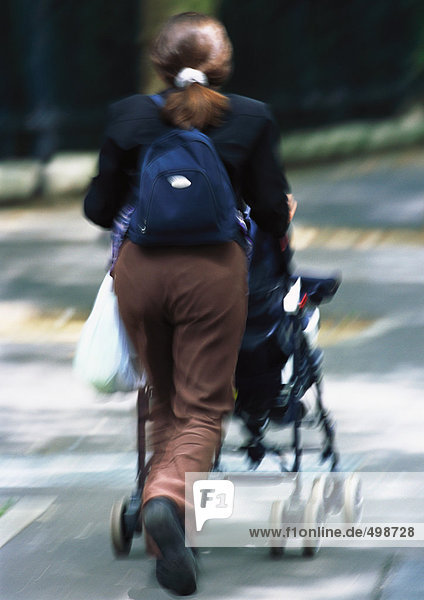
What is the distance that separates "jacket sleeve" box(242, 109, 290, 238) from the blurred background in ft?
28.1

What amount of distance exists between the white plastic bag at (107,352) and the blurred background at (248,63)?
866 cm

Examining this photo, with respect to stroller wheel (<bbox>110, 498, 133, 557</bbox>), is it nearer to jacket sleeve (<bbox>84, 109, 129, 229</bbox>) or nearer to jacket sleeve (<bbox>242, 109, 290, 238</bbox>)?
jacket sleeve (<bbox>84, 109, 129, 229</bbox>)

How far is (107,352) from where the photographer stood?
4.68 m

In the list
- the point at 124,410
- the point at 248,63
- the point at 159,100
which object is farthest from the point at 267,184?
the point at 248,63

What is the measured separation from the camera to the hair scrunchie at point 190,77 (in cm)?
446

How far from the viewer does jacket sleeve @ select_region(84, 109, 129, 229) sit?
4.52 metres

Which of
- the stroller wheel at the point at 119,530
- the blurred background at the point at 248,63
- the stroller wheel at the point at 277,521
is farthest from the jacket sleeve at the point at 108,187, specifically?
the blurred background at the point at 248,63

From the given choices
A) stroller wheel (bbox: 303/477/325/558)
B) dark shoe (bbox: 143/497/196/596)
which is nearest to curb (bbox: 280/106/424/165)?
stroller wheel (bbox: 303/477/325/558)

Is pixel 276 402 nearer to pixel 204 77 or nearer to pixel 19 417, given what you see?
pixel 204 77

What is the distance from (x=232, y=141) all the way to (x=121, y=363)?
0.87 metres

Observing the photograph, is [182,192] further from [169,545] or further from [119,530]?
[119,530]

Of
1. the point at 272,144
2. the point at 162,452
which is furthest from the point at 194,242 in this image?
the point at 162,452

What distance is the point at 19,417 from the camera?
23.1ft

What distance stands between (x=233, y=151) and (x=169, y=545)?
127cm
